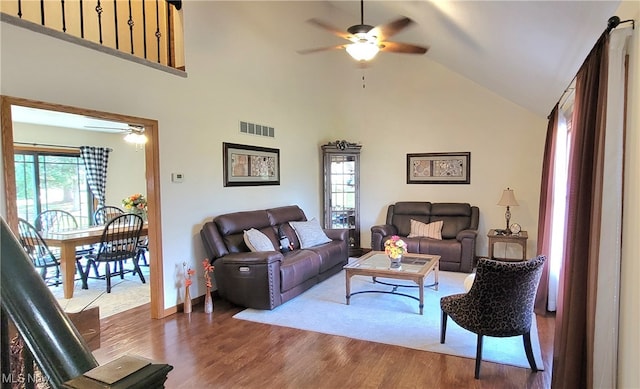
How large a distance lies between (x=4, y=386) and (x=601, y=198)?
2422 mm

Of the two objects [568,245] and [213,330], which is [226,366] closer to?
[213,330]

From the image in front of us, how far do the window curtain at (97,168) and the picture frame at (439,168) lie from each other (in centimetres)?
585

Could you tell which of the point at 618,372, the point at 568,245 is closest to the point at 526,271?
the point at 568,245

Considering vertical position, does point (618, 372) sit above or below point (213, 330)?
above

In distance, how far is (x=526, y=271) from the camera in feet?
8.32

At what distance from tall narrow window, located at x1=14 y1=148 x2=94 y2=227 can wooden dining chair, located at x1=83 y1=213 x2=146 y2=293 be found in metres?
2.16

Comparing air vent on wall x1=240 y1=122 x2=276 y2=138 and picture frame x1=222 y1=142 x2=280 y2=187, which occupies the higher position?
air vent on wall x1=240 y1=122 x2=276 y2=138

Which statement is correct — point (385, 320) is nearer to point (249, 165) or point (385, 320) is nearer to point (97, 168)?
point (249, 165)

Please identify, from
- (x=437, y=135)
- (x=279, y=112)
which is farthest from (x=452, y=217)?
(x=279, y=112)

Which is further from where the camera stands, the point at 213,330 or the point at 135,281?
the point at 135,281

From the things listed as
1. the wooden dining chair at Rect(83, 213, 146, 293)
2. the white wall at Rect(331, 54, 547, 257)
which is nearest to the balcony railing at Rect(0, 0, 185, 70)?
the wooden dining chair at Rect(83, 213, 146, 293)

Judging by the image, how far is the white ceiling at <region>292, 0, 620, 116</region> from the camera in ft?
7.29

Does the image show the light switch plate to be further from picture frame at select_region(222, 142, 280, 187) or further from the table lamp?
the table lamp

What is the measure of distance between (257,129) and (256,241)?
5.65 ft
